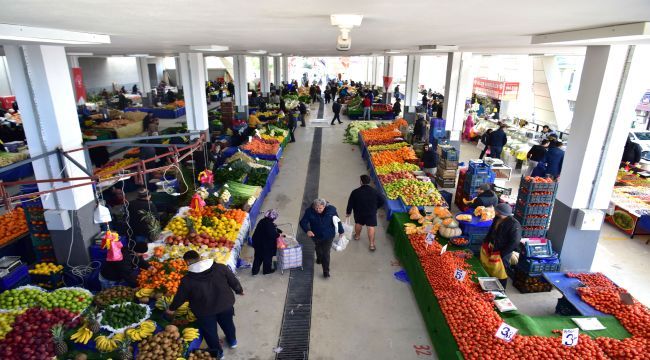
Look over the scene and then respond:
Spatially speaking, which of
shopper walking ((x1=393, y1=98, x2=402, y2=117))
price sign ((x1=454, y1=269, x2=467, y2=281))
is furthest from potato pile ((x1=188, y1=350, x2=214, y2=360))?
shopper walking ((x1=393, y1=98, x2=402, y2=117))

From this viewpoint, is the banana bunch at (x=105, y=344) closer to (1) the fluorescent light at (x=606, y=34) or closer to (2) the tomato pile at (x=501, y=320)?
(2) the tomato pile at (x=501, y=320)

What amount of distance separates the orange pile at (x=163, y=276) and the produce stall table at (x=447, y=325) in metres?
3.47

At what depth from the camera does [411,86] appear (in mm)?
18734

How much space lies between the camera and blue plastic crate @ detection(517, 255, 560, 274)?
5.92 metres

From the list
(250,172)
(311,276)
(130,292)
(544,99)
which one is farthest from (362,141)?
(544,99)

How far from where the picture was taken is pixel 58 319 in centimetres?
459

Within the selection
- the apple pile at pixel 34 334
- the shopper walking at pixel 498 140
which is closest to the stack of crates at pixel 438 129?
the shopper walking at pixel 498 140

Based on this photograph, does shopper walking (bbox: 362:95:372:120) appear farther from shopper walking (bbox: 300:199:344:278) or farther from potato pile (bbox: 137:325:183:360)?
potato pile (bbox: 137:325:183:360)

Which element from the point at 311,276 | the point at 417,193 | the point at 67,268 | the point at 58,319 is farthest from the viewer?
the point at 417,193

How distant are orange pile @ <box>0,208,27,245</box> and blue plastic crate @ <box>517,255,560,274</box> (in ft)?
28.0

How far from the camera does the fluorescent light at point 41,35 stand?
128 inches

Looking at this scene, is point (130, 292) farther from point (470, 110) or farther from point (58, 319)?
point (470, 110)

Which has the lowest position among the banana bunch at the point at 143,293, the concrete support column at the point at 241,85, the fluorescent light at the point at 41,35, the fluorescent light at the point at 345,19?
the banana bunch at the point at 143,293

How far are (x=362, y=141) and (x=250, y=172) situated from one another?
5673mm
